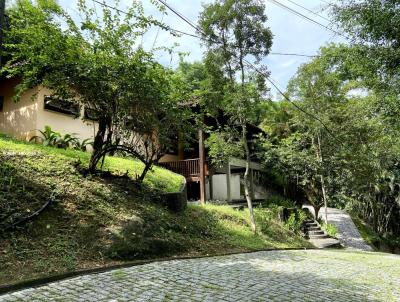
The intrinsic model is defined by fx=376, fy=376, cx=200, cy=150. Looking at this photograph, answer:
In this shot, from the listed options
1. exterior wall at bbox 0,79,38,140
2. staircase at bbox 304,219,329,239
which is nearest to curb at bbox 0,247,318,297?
exterior wall at bbox 0,79,38,140

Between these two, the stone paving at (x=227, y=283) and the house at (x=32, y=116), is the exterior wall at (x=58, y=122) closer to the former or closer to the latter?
the house at (x=32, y=116)

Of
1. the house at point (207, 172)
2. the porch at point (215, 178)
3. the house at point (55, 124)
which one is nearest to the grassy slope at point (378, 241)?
the house at point (207, 172)

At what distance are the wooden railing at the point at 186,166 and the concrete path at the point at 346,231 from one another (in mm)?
8002

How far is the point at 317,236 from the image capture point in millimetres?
17125

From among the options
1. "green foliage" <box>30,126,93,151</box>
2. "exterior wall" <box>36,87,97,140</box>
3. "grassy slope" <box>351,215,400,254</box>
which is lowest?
"grassy slope" <box>351,215,400,254</box>

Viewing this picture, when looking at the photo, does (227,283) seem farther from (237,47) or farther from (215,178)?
(215,178)

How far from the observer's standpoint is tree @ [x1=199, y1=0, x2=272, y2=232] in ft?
42.3

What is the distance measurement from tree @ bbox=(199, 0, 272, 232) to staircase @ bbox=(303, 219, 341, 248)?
4.39 meters

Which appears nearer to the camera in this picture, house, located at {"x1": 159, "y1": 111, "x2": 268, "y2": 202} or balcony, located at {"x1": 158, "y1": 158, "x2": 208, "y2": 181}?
house, located at {"x1": 159, "y1": 111, "x2": 268, "y2": 202}

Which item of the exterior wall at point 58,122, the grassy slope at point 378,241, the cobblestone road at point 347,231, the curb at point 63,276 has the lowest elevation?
the grassy slope at point 378,241

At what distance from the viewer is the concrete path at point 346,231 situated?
749 inches

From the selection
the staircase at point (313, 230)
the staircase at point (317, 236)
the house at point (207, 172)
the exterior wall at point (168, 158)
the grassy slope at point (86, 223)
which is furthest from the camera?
the exterior wall at point (168, 158)

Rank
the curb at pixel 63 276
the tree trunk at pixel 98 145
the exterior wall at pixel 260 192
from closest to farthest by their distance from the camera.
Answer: the curb at pixel 63 276, the tree trunk at pixel 98 145, the exterior wall at pixel 260 192

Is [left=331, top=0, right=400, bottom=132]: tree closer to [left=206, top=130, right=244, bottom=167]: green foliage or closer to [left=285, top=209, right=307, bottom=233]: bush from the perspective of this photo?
[left=206, top=130, right=244, bottom=167]: green foliage
